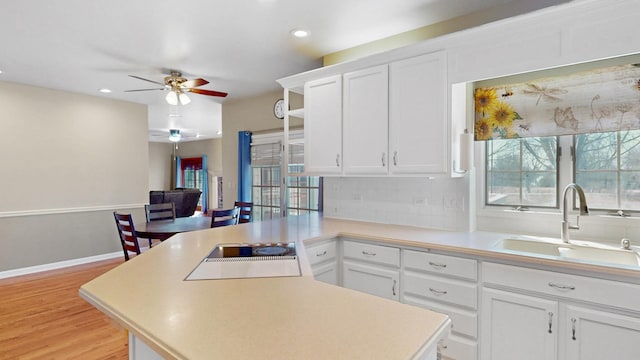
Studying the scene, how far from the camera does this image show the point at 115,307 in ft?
3.77

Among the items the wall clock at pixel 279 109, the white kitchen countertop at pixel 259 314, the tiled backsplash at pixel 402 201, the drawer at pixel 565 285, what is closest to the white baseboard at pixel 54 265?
the wall clock at pixel 279 109

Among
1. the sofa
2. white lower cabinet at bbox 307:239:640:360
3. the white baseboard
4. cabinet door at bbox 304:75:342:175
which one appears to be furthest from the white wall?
white lower cabinet at bbox 307:239:640:360

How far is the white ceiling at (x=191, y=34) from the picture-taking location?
2.45 m

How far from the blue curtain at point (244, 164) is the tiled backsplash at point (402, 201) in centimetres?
199

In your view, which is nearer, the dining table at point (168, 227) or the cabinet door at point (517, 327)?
the cabinet door at point (517, 327)

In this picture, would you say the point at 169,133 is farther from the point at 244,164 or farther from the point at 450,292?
the point at 450,292

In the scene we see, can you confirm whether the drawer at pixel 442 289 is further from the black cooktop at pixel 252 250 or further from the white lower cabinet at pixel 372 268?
the black cooktop at pixel 252 250

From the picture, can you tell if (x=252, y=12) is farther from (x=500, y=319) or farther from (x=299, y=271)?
(x=500, y=319)

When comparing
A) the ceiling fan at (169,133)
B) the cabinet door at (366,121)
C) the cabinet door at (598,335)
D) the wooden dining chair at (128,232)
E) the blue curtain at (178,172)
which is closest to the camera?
the cabinet door at (598,335)

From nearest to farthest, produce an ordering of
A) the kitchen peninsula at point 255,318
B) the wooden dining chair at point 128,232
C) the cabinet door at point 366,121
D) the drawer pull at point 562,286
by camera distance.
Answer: the kitchen peninsula at point 255,318 < the drawer pull at point 562,286 < the cabinet door at point 366,121 < the wooden dining chair at point 128,232

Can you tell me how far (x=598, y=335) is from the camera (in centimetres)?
169

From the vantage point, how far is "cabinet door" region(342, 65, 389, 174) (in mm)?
2709

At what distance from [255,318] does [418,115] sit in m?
1.98

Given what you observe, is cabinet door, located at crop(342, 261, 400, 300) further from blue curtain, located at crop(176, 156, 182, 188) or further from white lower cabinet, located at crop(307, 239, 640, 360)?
blue curtain, located at crop(176, 156, 182, 188)
